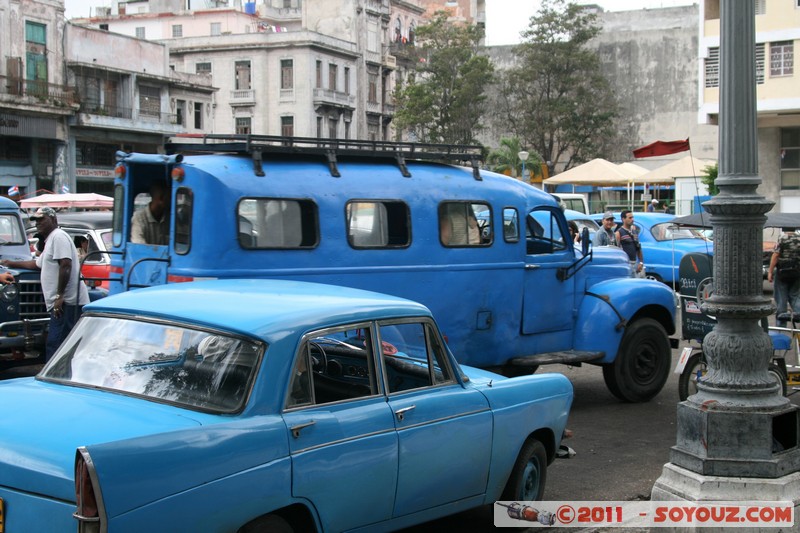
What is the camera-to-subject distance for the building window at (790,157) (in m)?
38.4

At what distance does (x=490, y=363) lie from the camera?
9625 millimetres

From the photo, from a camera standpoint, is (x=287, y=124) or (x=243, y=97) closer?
(x=243, y=97)

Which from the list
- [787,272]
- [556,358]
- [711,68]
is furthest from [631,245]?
[711,68]

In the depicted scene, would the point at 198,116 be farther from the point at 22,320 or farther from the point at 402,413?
the point at 402,413

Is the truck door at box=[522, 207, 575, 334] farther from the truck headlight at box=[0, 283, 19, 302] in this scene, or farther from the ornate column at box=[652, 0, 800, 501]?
the truck headlight at box=[0, 283, 19, 302]

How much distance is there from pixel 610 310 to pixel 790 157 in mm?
31796

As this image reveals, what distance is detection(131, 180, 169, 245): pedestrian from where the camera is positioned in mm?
8570

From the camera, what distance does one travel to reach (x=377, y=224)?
29.3ft

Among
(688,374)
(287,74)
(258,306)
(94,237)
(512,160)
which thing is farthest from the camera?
(287,74)

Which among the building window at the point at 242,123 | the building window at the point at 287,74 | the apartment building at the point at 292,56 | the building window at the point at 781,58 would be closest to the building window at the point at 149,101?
the apartment building at the point at 292,56

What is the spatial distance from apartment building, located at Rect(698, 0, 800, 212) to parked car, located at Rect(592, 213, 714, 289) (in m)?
13.3

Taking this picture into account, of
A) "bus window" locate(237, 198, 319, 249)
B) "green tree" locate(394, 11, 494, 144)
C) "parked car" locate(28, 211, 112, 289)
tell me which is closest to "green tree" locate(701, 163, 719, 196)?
"green tree" locate(394, 11, 494, 144)

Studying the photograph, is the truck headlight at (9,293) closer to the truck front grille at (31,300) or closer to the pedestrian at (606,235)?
the truck front grille at (31,300)

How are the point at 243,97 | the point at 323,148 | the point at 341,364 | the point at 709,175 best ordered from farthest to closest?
1. the point at 243,97
2. the point at 709,175
3. the point at 323,148
4. the point at 341,364
